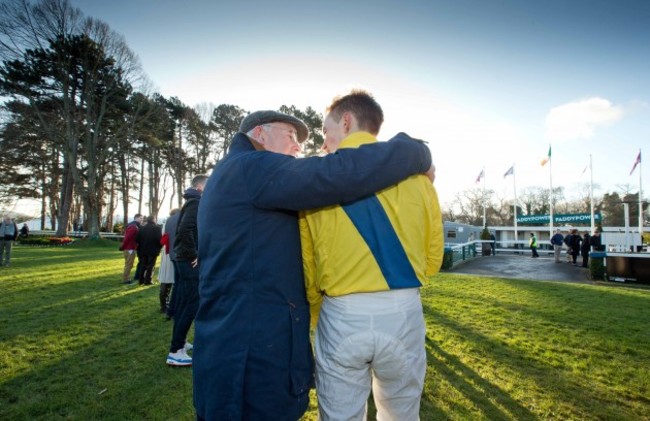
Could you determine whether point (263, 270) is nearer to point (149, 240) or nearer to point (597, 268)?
point (149, 240)

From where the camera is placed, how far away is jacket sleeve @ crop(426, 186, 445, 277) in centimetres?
177

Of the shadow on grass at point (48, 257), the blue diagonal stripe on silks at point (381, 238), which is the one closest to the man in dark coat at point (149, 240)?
the shadow on grass at point (48, 257)

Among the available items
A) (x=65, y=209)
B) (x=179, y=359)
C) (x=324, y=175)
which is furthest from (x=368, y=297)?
(x=65, y=209)

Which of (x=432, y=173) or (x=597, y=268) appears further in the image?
(x=597, y=268)

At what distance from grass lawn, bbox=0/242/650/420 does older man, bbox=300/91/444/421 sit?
1.98 metres

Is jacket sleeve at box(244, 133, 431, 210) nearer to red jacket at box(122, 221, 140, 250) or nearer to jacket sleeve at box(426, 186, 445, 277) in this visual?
jacket sleeve at box(426, 186, 445, 277)

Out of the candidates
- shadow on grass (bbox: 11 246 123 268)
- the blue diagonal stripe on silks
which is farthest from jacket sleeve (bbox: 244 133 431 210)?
shadow on grass (bbox: 11 246 123 268)

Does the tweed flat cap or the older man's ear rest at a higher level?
the tweed flat cap

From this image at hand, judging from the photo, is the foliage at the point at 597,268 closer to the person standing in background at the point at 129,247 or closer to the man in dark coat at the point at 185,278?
the man in dark coat at the point at 185,278

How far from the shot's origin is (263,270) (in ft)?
4.73

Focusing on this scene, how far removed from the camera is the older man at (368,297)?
4.85 feet

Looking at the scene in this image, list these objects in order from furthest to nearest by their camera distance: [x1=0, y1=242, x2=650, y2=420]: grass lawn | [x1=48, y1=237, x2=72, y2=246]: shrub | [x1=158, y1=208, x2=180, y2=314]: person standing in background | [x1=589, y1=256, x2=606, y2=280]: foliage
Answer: [x1=48, y1=237, x2=72, y2=246]: shrub, [x1=589, y1=256, x2=606, y2=280]: foliage, [x1=158, y1=208, x2=180, y2=314]: person standing in background, [x1=0, y1=242, x2=650, y2=420]: grass lawn

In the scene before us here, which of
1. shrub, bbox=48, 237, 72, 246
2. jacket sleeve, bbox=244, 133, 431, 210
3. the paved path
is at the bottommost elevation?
the paved path

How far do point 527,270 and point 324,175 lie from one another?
1821cm
